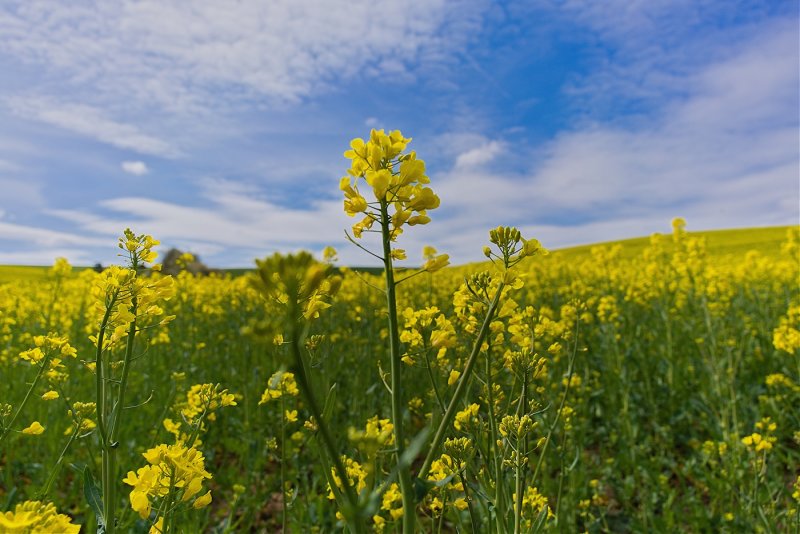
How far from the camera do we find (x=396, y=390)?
120 centimetres

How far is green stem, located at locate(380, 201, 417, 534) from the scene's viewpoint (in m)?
1.11

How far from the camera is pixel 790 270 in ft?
35.6

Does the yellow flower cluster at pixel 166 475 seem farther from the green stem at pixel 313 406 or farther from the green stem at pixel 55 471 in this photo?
the green stem at pixel 313 406

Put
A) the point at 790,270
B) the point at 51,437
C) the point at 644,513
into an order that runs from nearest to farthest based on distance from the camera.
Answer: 1. the point at 644,513
2. the point at 51,437
3. the point at 790,270

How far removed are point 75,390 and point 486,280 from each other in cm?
508

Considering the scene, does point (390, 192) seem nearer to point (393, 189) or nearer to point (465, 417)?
point (393, 189)

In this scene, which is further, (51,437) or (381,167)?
(51,437)

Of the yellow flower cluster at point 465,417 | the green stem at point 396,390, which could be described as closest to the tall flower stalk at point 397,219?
the green stem at point 396,390

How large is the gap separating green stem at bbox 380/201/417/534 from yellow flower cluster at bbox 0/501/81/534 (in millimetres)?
774

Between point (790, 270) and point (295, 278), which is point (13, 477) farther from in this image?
point (790, 270)

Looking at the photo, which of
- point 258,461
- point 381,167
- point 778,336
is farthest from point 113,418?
point 778,336

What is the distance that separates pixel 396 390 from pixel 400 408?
0.05 m

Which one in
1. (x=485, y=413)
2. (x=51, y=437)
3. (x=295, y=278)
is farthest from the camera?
(x=51, y=437)

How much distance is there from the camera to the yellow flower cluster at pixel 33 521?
3.57 feet
